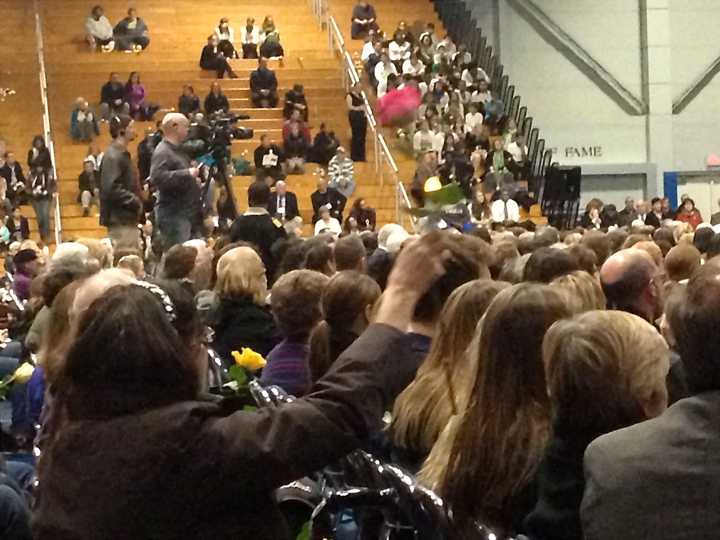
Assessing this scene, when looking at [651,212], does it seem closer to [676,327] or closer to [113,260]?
[113,260]

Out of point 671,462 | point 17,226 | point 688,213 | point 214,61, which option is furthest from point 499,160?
point 671,462

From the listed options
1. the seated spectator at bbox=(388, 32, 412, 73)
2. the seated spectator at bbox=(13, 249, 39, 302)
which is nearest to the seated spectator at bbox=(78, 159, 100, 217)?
the seated spectator at bbox=(388, 32, 412, 73)

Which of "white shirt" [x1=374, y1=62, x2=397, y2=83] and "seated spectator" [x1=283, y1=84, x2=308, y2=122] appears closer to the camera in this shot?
"white shirt" [x1=374, y1=62, x2=397, y2=83]

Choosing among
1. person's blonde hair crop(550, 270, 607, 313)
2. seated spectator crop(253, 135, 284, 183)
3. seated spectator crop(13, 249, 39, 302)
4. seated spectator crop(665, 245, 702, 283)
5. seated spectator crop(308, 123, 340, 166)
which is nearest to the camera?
person's blonde hair crop(550, 270, 607, 313)

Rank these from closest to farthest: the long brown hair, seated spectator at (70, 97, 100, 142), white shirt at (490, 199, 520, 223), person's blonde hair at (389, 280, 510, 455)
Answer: the long brown hair
person's blonde hair at (389, 280, 510, 455)
white shirt at (490, 199, 520, 223)
seated spectator at (70, 97, 100, 142)

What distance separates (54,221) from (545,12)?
10.7 meters

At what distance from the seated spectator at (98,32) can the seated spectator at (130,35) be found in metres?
0.13

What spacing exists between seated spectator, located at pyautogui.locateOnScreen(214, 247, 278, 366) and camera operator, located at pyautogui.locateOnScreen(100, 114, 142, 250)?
3131mm

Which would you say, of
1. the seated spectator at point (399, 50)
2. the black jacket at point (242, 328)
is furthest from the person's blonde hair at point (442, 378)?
the seated spectator at point (399, 50)

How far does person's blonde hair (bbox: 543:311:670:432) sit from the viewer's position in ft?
8.51

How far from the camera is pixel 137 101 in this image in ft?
65.7

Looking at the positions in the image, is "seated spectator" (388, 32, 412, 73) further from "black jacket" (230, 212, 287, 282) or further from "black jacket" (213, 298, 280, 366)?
"black jacket" (213, 298, 280, 366)

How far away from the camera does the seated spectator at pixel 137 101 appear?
20.0m

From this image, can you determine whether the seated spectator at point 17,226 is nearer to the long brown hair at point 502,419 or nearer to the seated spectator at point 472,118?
the seated spectator at point 472,118
